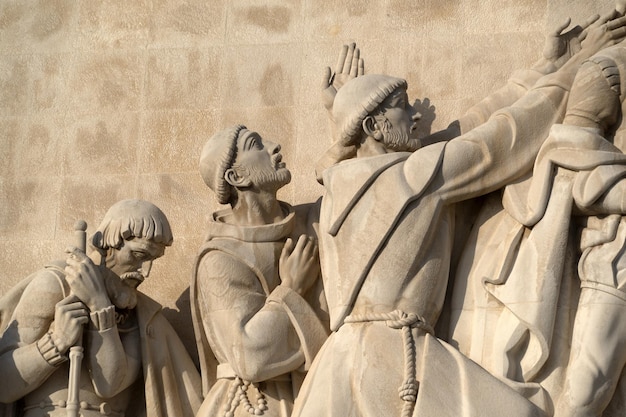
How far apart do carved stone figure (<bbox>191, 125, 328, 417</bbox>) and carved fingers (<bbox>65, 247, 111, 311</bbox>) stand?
53 cm

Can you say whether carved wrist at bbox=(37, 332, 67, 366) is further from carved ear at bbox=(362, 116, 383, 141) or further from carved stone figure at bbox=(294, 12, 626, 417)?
carved ear at bbox=(362, 116, 383, 141)

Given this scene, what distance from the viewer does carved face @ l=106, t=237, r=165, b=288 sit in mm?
11016

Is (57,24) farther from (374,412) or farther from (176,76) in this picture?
(374,412)

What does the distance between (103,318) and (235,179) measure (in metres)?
1.06

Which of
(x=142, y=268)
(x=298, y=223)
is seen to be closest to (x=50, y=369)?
(x=142, y=268)

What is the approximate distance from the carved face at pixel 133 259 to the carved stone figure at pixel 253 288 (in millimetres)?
290

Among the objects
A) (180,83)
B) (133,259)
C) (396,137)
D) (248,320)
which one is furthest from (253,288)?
(180,83)

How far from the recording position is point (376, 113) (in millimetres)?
10750

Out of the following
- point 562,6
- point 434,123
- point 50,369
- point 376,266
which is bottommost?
point 50,369

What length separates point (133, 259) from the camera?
11.1 metres

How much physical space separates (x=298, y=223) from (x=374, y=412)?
4.84ft

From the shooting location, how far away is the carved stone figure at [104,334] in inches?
424

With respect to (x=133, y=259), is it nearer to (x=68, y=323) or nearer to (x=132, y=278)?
(x=132, y=278)

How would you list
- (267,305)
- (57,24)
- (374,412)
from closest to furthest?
(374,412)
(267,305)
(57,24)
